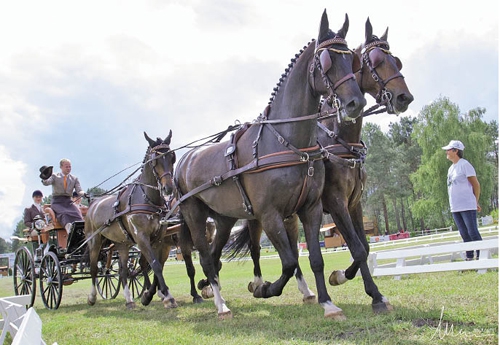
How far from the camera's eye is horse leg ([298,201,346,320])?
5.15 metres

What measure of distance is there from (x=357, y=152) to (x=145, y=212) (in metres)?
4.10

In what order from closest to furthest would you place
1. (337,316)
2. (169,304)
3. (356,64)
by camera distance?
(337,316) → (356,64) → (169,304)

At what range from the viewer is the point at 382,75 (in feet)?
18.7

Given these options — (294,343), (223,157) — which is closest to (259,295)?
(294,343)

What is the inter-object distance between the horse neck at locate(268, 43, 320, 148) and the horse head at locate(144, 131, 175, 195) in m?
2.96

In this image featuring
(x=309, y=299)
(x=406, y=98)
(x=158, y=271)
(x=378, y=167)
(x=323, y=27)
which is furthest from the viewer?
(x=378, y=167)

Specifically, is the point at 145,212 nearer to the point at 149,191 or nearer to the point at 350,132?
the point at 149,191

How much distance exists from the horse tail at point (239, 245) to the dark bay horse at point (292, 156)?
245 centimetres

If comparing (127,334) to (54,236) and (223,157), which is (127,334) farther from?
(54,236)

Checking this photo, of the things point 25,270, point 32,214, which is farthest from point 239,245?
point 32,214

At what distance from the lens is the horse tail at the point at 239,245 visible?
8499 mm

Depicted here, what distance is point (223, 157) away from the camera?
20.7 feet

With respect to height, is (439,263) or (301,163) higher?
(301,163)

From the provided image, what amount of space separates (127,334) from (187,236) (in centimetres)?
253
